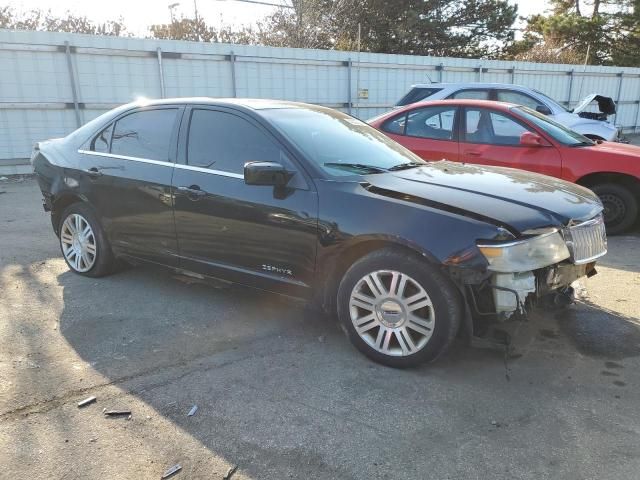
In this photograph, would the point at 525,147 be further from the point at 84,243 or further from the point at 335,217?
the point at 84,243

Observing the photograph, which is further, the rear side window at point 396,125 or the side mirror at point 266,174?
the rear side window at point 396,125

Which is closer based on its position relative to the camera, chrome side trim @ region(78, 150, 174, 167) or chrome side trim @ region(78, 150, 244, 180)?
chrome side trim @ region(78, 150, 244, 180)

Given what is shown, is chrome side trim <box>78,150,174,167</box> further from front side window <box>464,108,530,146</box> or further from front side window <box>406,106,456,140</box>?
front side window <box>464,108,530,146</box>

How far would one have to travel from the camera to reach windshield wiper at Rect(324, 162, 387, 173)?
3716 millimetres

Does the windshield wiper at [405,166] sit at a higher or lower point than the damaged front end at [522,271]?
higher

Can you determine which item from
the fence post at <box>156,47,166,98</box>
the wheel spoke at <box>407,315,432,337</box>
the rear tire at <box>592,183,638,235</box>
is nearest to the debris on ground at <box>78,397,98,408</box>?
the wheel spoke at <box>407,315,432,337</box>

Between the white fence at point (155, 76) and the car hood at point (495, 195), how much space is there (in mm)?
9259

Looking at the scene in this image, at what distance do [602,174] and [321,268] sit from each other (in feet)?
14.5

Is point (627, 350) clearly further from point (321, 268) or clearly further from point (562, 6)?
point (562, 6)

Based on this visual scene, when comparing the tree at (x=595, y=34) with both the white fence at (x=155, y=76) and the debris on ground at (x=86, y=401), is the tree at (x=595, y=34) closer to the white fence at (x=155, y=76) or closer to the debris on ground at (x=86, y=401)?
the white fence at (x=155, y=76)

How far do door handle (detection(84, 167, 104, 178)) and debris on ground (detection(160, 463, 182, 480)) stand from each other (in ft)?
9.66

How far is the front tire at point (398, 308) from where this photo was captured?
3135mm

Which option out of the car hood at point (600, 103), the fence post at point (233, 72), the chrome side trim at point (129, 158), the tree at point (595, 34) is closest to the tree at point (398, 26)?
the tree at point (595, 34)

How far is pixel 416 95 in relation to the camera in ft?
33.3
